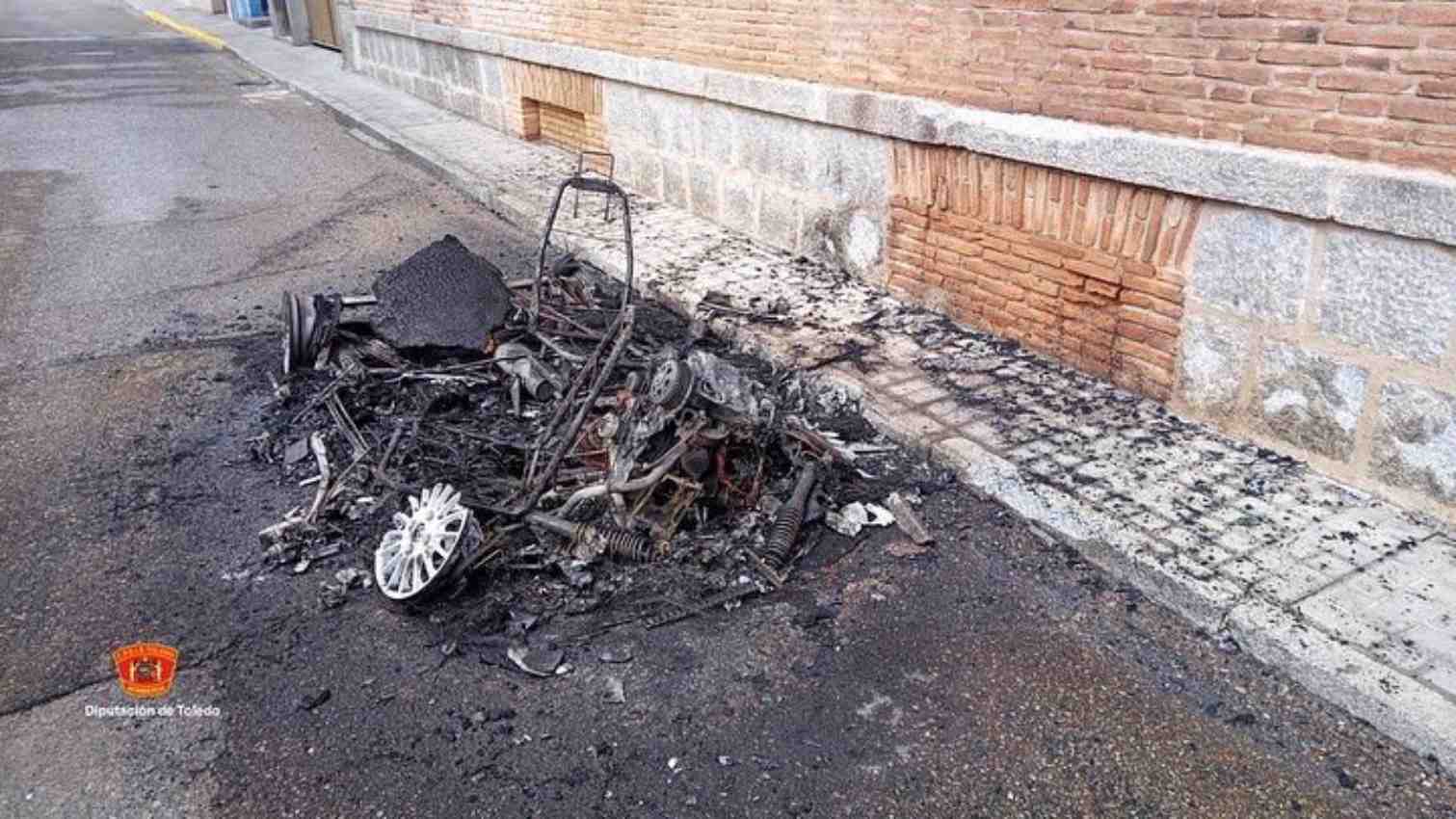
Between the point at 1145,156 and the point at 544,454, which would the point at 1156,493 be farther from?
the point at 544,454

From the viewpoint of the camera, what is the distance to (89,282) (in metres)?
7.51

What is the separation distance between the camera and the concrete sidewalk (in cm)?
329

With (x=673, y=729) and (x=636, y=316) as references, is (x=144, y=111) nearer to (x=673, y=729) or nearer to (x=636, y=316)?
(x=636, y=316)

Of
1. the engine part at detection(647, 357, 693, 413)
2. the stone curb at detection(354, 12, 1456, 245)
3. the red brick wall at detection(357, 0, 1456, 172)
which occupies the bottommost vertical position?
the engine part at detection(647, 357, 693, 413)

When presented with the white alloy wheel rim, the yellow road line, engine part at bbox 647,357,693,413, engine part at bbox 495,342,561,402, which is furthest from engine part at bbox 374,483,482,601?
the yellow road line

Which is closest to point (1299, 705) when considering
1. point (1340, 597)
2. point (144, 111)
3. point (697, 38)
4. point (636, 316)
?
point (1340, 597)

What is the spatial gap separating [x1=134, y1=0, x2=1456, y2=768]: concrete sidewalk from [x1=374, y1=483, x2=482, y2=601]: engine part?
81.3 inches

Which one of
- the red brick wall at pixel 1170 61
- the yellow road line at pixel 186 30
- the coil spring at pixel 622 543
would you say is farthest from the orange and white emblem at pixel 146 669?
the yellow road line at pixel 186 30

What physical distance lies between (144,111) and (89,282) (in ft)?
28.5

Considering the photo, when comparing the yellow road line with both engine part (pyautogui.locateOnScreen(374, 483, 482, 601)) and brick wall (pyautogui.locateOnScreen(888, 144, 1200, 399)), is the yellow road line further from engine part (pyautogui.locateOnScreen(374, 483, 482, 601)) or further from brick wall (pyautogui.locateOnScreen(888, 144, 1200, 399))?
engine part (pyautogui.locateOnScreen(374, 483, 482, 601))

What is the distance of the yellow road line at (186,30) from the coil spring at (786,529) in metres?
22.7

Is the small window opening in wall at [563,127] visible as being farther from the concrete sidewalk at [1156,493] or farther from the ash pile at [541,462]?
the ash pile at [541,462]

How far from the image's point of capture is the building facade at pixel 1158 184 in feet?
12.5

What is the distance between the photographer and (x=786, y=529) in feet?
13.1
